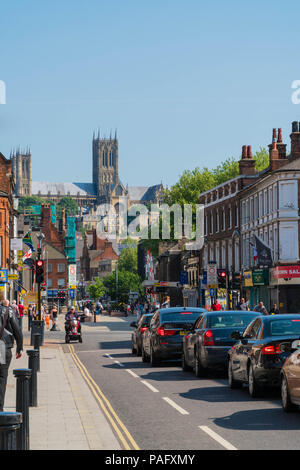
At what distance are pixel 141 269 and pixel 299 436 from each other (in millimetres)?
141850

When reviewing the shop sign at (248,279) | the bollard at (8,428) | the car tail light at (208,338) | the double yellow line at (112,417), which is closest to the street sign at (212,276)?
the double yellow line at (112,417)

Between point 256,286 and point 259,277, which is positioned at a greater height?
point 259,277

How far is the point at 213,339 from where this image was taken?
68.2 ft

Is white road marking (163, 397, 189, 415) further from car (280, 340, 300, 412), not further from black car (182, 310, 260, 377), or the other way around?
black car (182, 310, 260, 377)

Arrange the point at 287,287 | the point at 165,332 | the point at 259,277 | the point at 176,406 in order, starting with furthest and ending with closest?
the point at 259,277 → the point at 287,287 → the point at 165,332 → the point at 176,406

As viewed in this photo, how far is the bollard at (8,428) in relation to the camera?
6613 mm

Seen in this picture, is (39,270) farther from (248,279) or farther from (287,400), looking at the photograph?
(248,279)

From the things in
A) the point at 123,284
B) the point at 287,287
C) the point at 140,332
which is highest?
the point at 123,284

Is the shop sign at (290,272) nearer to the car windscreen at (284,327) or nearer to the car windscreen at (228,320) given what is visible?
the car windscreen at (228,320)

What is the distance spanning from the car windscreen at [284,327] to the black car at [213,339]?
374 cm

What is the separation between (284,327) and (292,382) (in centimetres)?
357

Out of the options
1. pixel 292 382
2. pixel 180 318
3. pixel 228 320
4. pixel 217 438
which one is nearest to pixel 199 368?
pixel 228 320

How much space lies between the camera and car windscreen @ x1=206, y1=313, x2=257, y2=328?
2134 cm
